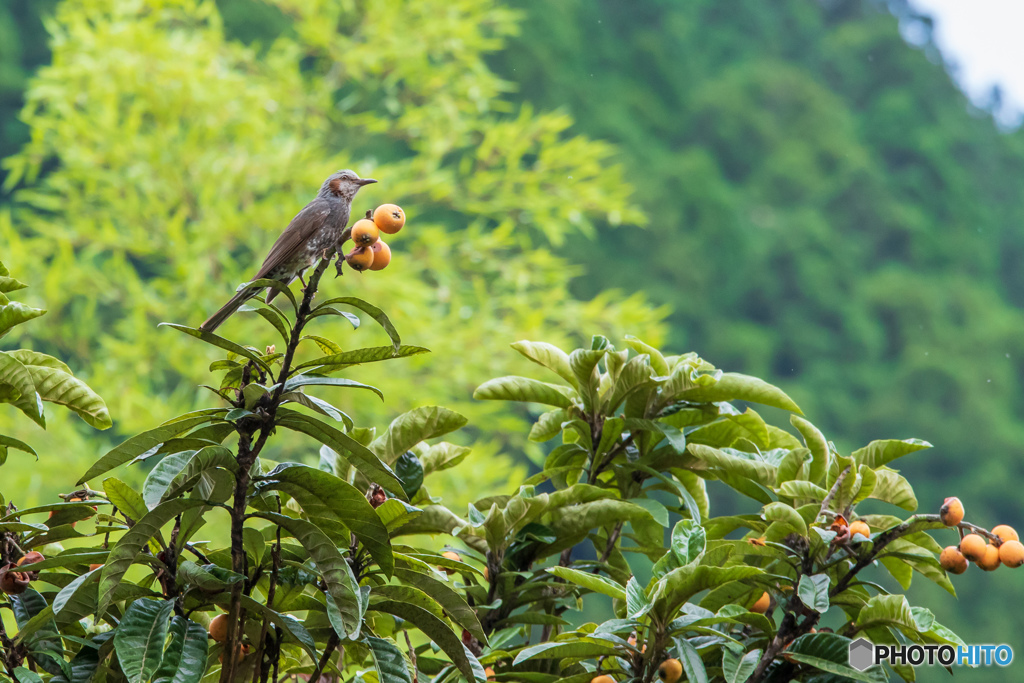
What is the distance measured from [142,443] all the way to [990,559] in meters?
0.87

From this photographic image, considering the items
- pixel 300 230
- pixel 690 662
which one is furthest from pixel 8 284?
pixel 690 662

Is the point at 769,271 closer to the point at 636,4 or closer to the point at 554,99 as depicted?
the point at 554,99

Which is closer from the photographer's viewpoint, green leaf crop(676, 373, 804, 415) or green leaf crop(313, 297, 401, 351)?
green leaf crop(313, 297, 401, 351)

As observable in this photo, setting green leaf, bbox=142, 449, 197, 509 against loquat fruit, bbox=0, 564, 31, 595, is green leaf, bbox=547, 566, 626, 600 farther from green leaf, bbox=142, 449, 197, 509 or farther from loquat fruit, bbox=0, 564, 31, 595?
loquat fruit, bbox=0, 564, 31, 595

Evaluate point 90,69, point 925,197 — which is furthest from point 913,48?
point 90,69

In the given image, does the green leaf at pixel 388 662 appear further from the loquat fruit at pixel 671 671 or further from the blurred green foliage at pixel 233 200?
the blurred green foliage at pixel 233 200

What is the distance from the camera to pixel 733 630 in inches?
42.8

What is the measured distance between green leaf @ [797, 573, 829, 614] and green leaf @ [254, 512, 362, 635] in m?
0.44

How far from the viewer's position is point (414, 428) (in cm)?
103

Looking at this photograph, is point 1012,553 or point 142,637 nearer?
point 142,637

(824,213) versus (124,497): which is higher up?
(824,213)

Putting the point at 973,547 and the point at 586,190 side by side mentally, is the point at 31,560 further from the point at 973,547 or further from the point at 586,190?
the point at 586,190

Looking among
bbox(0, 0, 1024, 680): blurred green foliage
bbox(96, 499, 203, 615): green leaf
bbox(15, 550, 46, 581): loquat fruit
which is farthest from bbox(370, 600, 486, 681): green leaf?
bbox(0, 0, 1024, 680): blurred green foliage

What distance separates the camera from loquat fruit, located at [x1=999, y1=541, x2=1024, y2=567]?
3.34 ft
